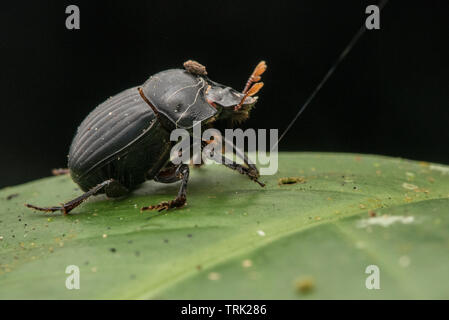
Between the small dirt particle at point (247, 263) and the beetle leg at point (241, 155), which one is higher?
the beetle leg at point (241, 155)

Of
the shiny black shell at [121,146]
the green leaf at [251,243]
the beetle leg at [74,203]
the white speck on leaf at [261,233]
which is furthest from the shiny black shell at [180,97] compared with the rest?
the white speck on leaf at [261,233]

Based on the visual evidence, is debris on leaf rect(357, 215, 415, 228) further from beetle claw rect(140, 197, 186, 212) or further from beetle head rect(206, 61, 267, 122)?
beetle head rect(206, 61, 267, 122)

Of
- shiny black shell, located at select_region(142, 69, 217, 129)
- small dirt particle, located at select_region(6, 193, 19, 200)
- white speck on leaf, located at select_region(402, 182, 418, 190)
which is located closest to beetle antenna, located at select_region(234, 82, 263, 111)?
shiny black shell, located at select_region(142, 69, 217, 129)

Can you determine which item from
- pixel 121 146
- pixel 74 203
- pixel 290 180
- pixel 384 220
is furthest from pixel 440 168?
pixel 74 203

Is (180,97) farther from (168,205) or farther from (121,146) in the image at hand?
(168,205)

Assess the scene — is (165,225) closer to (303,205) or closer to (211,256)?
(211,256)

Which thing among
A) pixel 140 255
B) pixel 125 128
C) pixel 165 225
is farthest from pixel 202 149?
pixel 140 255

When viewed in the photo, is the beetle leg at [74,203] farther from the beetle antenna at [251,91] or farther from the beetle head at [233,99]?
the beetle antenna at [251,91]
